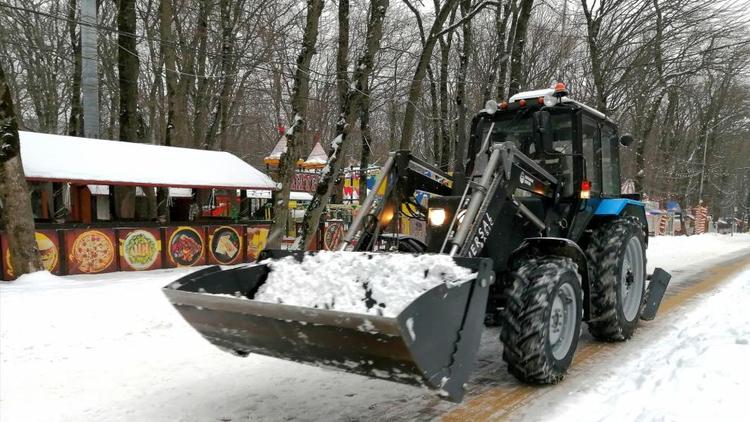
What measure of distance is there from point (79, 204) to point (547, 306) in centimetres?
1150

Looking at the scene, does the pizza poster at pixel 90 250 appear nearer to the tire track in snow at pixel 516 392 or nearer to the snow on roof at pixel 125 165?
the snow on roof at pixel 125 165

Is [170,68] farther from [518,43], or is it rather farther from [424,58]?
[518,43]

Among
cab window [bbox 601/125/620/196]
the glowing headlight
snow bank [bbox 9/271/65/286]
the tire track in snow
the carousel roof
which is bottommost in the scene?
the tire track in snow

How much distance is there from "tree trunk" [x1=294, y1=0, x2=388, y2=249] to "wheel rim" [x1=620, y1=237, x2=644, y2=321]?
19.3 ft

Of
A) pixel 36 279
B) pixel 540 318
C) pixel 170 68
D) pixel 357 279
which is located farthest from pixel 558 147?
pixel 170 68

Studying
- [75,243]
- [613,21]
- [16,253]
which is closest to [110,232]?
[75,243]

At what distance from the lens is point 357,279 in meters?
3.96

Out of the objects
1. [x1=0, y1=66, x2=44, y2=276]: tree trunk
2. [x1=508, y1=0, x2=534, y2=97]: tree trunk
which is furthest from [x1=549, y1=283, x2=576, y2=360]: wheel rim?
[x1=508, y1=0, x2=534, y2=97]: tree trunk

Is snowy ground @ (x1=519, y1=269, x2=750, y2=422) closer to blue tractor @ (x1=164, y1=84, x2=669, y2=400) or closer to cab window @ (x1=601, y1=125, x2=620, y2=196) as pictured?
blue tractor @ (x1=164, y1=84, x2=669, y2=400)

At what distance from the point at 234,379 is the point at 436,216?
2399mm

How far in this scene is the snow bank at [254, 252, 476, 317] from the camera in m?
3.56

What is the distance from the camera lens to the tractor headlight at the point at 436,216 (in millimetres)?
5177

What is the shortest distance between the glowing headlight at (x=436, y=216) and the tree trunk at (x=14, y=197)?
22.0 feet

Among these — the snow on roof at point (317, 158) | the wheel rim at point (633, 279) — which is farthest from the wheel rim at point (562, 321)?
the snow on roof at point (317, 158)
